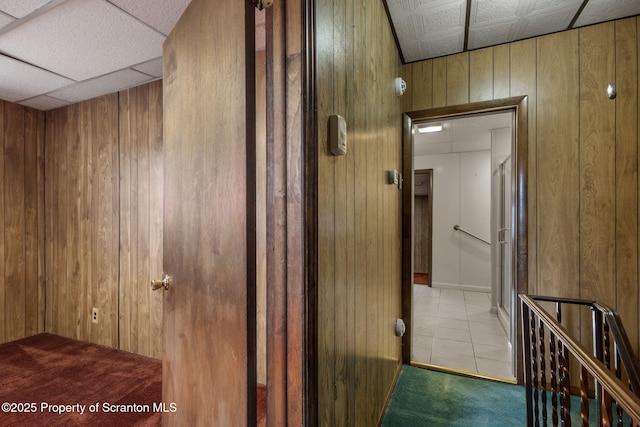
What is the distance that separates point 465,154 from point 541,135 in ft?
10.3

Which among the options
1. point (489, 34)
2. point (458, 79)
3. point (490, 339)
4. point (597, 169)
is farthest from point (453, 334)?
point (489, 34)

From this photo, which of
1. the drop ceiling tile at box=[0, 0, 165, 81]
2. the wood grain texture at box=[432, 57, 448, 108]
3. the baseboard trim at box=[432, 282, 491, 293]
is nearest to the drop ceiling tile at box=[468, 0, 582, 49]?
the wood grain texture at box=[432, 57, 448, 108]

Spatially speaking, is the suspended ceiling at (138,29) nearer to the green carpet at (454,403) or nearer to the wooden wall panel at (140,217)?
the wooden wall panel at (140,217)

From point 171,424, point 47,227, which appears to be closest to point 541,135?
point 171,424

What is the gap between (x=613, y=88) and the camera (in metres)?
1.90

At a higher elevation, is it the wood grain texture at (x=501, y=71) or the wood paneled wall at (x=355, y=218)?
the wood grain texture at (x=501, y=71)

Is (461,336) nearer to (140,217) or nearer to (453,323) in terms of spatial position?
(453,323)

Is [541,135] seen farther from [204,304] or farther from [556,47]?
[204,304]

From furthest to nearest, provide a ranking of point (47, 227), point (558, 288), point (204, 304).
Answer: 1. point (47, 227)
2. point (558, 288)
3. point (204, 304)

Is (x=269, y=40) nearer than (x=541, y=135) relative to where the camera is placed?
Yes

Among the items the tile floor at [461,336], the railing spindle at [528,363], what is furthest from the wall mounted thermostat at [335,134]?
the tile floor at [461,336]

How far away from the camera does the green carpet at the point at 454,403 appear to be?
A: 1763 mm

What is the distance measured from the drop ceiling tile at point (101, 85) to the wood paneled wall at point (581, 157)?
108 inches

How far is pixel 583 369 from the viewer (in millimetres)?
1012
